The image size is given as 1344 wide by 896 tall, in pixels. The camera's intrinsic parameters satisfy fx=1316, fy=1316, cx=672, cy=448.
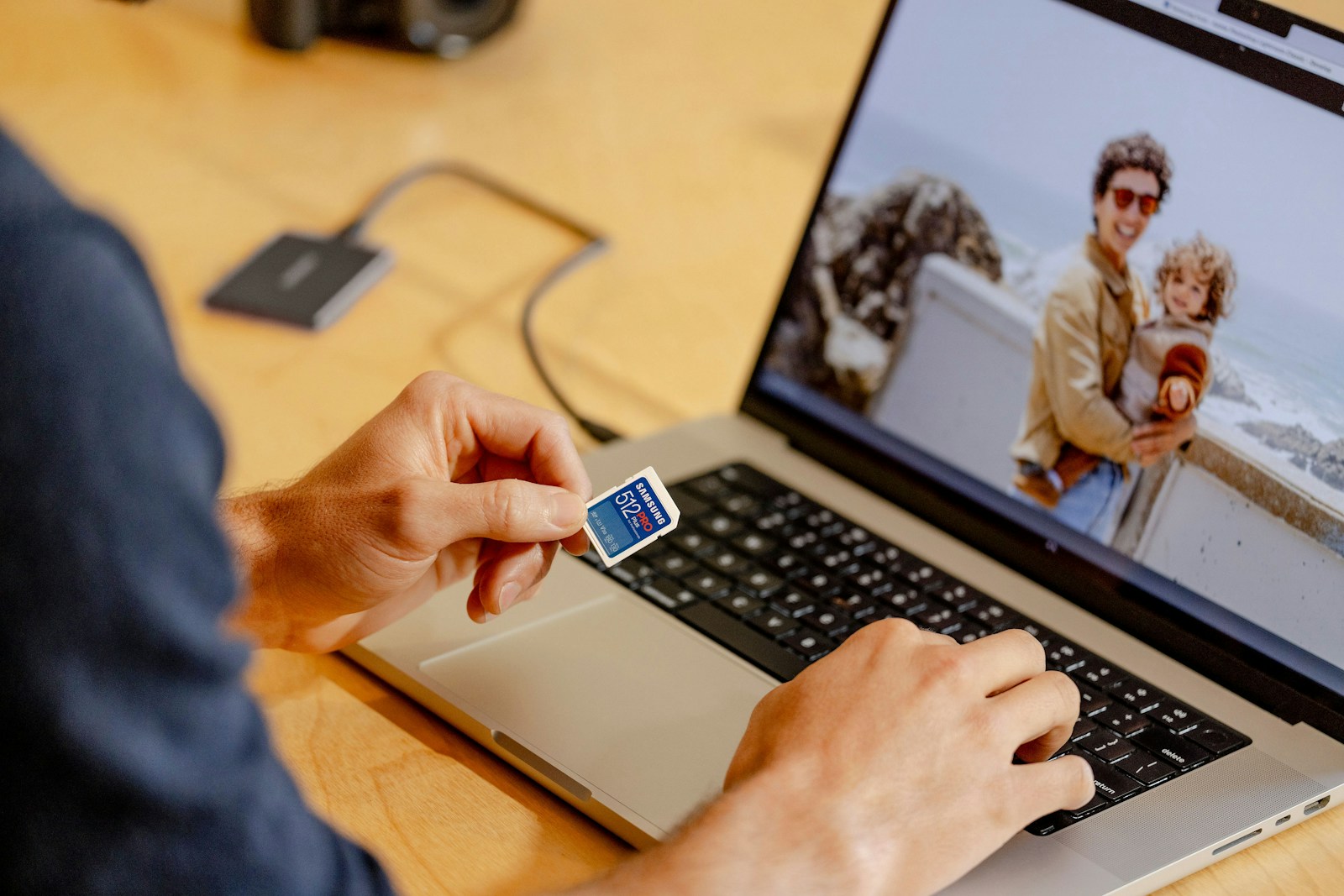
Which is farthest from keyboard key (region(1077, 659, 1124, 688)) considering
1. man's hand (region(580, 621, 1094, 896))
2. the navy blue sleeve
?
the navy blue sleeve

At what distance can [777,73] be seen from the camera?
5.09ft

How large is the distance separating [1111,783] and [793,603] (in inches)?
7.7

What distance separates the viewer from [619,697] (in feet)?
2.21

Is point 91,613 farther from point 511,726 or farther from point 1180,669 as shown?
point 1180,669

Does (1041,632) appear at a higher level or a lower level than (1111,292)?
lower

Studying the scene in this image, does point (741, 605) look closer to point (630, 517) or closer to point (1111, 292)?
point (630, 517)

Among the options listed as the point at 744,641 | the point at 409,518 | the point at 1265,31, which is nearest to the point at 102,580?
the point at 409,518

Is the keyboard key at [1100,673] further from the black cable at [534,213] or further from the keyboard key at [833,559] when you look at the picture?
the black cable at [534,213]

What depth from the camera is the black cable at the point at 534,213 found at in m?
1.05

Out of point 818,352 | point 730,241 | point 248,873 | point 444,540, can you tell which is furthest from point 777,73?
point 248,873

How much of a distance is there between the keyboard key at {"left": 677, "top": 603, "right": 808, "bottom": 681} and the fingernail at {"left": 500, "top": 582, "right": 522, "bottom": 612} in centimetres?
10

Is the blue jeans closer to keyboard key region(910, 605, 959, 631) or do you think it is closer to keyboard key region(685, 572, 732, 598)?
keyboard key region(910, 605, 959, 631)

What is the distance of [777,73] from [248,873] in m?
1.30

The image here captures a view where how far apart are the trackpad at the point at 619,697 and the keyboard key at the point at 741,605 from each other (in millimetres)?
31
